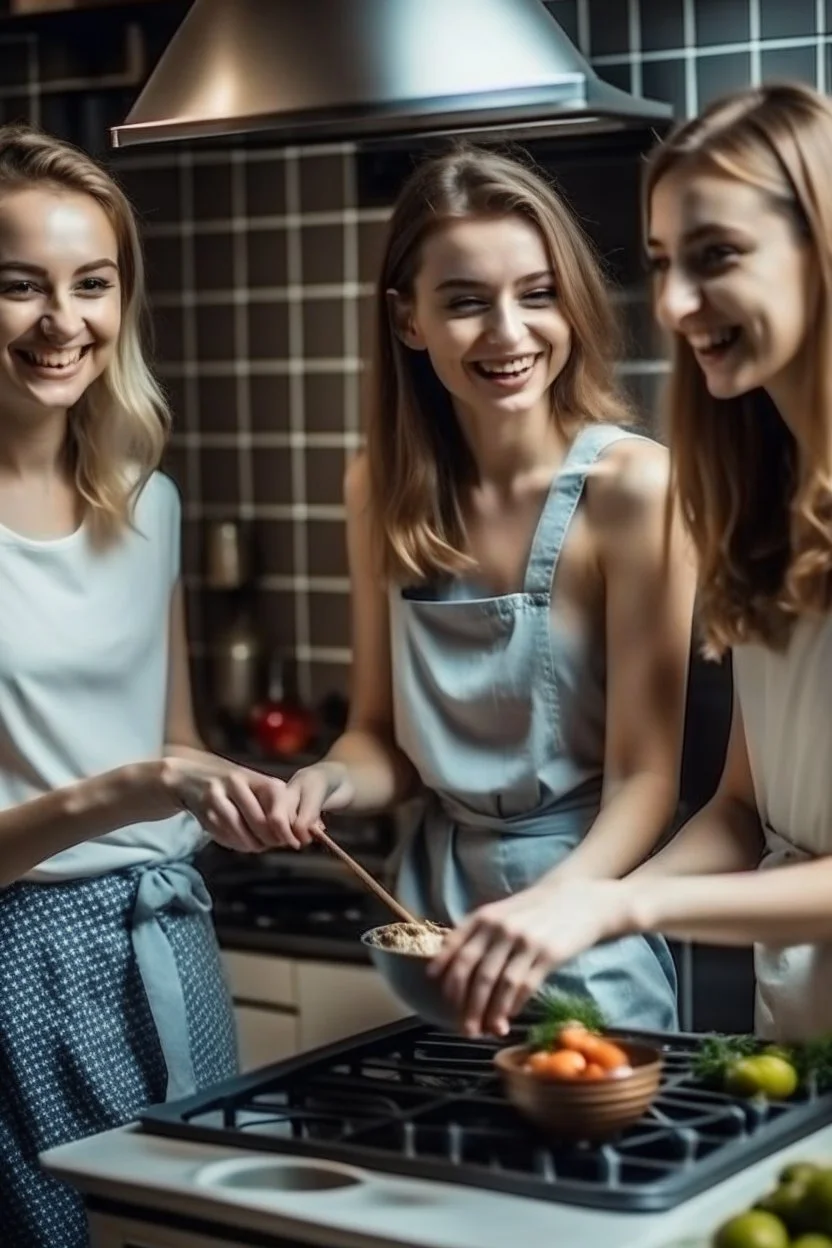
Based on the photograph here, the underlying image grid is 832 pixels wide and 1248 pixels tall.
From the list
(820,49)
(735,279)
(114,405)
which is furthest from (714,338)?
(820,49)

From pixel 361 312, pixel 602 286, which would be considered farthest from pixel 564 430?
pixel 361 312

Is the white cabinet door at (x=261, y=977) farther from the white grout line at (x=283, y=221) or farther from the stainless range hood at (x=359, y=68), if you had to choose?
the stainless range hood at (x=359, y=68)

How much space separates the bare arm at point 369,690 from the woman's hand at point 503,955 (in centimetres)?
62

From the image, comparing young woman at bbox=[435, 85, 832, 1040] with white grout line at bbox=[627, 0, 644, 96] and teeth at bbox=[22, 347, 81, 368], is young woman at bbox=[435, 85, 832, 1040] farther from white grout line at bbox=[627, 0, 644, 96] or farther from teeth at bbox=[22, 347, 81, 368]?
A: white grout line at bbox=[627, 0, 644, 96]

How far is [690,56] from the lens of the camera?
327 cm

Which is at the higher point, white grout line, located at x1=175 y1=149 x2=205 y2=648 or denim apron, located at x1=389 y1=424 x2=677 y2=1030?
white grout line, located at x1=175 y1=149 x2=205 y2=648

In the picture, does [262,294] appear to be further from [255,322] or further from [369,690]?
[369,690]

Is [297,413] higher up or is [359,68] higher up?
[359,68]

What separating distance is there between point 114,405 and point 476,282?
468 mm

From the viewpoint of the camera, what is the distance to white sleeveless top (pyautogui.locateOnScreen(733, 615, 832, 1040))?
6.04ft

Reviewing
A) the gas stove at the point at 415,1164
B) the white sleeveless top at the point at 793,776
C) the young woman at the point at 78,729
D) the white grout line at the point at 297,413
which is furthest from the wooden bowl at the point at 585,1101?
the white grout line at the point at 297,413

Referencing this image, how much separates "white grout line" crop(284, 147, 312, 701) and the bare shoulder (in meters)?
1.76

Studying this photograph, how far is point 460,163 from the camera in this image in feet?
7.06

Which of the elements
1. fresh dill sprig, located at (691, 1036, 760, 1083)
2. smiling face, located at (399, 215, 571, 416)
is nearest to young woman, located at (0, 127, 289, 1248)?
smiling face, located at (399, 215, 571, 416)
